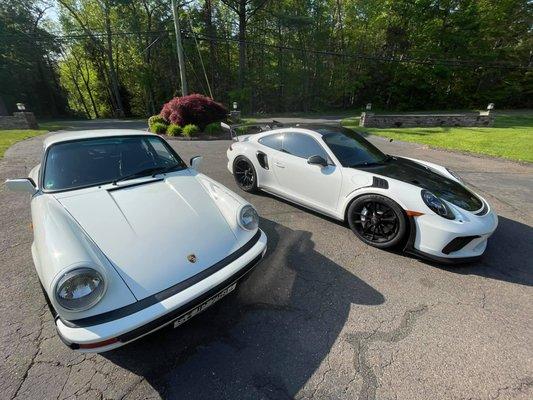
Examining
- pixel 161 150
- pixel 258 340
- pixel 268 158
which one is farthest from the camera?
pixel 268 158

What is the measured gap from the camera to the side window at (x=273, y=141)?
4.25 m

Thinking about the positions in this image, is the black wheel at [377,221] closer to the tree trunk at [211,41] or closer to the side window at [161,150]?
the side window at [161,150]

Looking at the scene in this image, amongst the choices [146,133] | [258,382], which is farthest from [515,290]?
[146,133]

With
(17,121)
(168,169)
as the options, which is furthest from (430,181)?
(17,121)

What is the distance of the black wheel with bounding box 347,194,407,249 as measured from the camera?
2945 mm

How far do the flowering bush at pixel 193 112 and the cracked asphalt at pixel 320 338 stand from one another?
9.20 m

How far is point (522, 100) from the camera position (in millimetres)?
25812

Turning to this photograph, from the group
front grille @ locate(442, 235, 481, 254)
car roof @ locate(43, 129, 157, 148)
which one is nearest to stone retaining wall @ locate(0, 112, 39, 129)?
car roof @ locate(43, 129, 157, 148)

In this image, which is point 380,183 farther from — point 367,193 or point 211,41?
point 211,41

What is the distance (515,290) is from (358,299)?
163 centimetres

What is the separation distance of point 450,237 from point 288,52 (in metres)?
26.9

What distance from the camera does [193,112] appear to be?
37.6ft

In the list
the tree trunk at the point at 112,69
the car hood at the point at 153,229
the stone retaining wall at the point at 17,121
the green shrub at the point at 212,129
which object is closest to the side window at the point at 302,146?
the car hood at the point at 153,229

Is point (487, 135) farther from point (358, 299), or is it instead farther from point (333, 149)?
point (358, 299)
